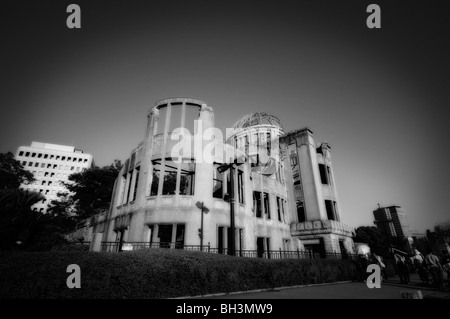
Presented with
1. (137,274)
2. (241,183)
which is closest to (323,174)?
(241,183)

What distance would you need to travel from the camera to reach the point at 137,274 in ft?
22.1

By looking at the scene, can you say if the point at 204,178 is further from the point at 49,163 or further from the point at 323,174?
the point at 49,163

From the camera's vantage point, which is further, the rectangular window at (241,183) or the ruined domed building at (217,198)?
the rectangular window at (241,183)

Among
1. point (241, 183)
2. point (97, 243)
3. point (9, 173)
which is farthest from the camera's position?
point (9, 173)

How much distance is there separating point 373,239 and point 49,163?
124 meters

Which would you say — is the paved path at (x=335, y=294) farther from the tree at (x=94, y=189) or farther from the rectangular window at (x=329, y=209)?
the tree at (x=94, y=189)

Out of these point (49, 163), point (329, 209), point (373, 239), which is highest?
point (49, 163)

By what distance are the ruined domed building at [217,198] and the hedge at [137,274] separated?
198 centimetres

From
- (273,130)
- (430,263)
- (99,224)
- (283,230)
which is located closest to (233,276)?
(430,263)

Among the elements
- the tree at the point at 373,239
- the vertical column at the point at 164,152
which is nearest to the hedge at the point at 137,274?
the vertical column at the point at 164,152

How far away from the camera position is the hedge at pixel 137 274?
534cm

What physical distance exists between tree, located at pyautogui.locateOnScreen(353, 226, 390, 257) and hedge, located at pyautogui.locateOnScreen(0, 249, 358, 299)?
43.6m

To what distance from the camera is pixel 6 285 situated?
513 cm

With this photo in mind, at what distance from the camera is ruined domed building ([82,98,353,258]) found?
15.8m
